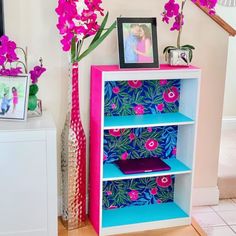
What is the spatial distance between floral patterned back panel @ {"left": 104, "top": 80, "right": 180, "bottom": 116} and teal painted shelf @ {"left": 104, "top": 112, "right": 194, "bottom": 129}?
0.15 ft

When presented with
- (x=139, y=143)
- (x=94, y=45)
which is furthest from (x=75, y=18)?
(x=139, y=143)

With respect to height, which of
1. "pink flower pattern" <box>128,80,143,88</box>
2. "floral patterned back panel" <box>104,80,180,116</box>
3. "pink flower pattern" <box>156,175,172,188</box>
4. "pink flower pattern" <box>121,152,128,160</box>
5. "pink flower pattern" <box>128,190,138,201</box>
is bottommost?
"pink flower pattern" <box>128,190,138,201</box>

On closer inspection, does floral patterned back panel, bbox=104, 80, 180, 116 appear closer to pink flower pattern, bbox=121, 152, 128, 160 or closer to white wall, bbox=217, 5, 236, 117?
pink flower pattern, bbox=121, 152, 128, 160

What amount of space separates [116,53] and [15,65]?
59 centimetres

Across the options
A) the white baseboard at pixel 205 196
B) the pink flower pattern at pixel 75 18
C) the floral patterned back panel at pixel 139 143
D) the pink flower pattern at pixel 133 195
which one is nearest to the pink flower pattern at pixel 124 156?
the floral patterned back panel at pixel 139 143

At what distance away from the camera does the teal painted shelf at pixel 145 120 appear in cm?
251

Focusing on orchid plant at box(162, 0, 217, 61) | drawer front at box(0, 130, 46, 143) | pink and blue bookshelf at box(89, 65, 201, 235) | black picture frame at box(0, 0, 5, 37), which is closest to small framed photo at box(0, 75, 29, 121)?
drawer front at box(0, 130, 46, 143)

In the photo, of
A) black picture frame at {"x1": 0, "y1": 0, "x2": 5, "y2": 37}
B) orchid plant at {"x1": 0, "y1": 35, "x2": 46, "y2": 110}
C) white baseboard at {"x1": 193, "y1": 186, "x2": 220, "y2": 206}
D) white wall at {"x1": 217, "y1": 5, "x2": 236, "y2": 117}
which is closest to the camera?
orchid plant at {"x1": 0, "y1": 35, "x2": 46, "y2": 110}

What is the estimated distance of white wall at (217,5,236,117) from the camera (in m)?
4.09

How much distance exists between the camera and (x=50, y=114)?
2502 mm

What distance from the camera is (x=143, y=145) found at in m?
2.79

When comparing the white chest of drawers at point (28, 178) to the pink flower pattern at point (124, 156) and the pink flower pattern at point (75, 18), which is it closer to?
the pink flower pattern at point (75, 18)

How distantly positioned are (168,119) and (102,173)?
513 millimetres

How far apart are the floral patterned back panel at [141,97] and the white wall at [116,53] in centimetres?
14
